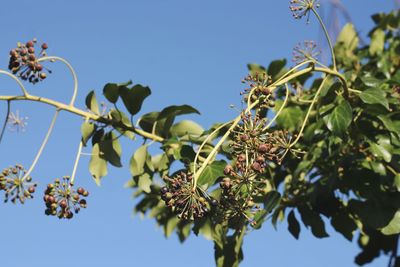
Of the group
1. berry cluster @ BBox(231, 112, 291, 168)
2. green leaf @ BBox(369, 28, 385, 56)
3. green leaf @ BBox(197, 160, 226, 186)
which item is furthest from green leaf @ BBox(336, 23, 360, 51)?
berry cluster @ BBox(231, 112, 291, 168)

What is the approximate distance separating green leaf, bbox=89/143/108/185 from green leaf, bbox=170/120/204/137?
34 cm

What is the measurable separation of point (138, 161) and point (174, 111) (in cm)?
24

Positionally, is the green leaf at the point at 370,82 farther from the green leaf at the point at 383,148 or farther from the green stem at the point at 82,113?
the green stem at the point at 82,113

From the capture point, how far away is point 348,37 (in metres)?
4.31

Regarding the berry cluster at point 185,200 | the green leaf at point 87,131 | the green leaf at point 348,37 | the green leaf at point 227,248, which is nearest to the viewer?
the berry cluster at point 185,200

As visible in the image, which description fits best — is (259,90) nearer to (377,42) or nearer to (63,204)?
(63,204)

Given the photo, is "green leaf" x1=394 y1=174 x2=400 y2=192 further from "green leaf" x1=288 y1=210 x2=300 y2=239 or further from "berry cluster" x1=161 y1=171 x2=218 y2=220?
"berry cluster" x1=161 y1=171 x2=218 y2=220

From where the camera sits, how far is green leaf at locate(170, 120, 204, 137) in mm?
2918

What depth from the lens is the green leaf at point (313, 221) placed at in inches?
118

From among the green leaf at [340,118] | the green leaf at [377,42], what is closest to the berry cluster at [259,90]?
the green leaf at [340,118]

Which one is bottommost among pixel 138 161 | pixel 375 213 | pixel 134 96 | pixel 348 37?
pixel 375 213

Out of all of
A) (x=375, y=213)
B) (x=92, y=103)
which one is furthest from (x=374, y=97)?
(x=92, y=103)

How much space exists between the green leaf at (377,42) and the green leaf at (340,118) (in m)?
1.36

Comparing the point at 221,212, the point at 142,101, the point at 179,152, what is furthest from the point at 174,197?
the point at 142,101
